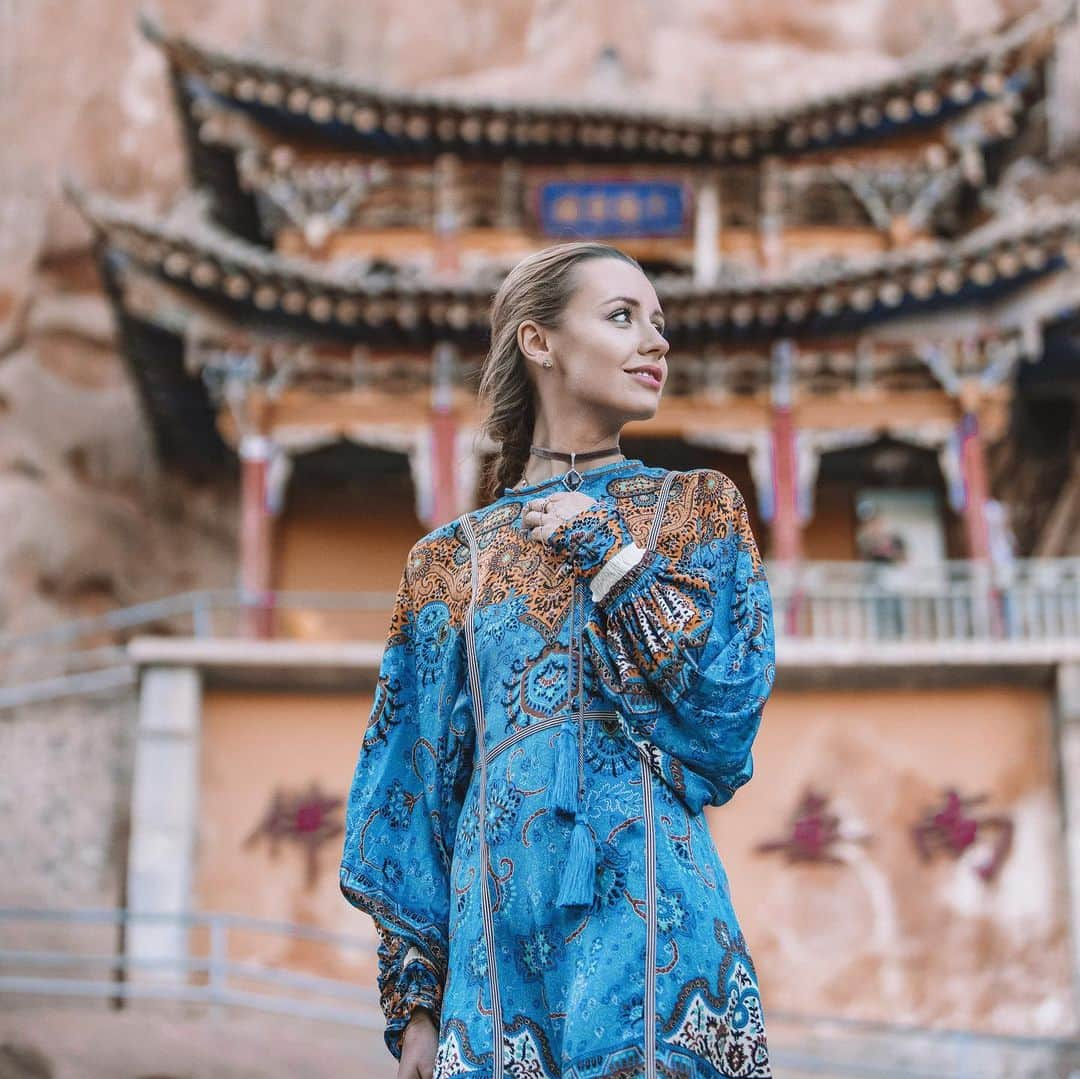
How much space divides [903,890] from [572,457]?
9.03m

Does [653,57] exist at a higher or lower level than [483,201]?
higher

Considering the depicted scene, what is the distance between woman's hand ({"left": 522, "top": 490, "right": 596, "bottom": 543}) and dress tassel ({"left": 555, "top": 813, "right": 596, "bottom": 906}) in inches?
16.3

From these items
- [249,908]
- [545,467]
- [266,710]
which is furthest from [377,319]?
[545,467]

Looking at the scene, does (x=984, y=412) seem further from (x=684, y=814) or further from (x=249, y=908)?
(x=684, y=814)

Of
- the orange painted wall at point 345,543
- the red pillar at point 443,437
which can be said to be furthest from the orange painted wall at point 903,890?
the orange painted wall at point 345,543

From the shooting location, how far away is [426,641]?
96.4 inches

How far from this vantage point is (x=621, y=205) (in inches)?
594

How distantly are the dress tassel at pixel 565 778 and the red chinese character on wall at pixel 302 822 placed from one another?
909 centimetres

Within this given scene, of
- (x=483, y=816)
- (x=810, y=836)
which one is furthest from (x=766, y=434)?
(x=483, y=816)

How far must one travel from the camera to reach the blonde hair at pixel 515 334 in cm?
246

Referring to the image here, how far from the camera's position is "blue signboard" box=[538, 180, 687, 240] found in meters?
15.1

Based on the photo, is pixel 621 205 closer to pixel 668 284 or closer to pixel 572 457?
pixel 668 284

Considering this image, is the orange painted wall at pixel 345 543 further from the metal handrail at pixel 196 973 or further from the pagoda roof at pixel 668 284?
the metal handrail at pixel 196 973

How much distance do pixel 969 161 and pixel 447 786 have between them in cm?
1339
